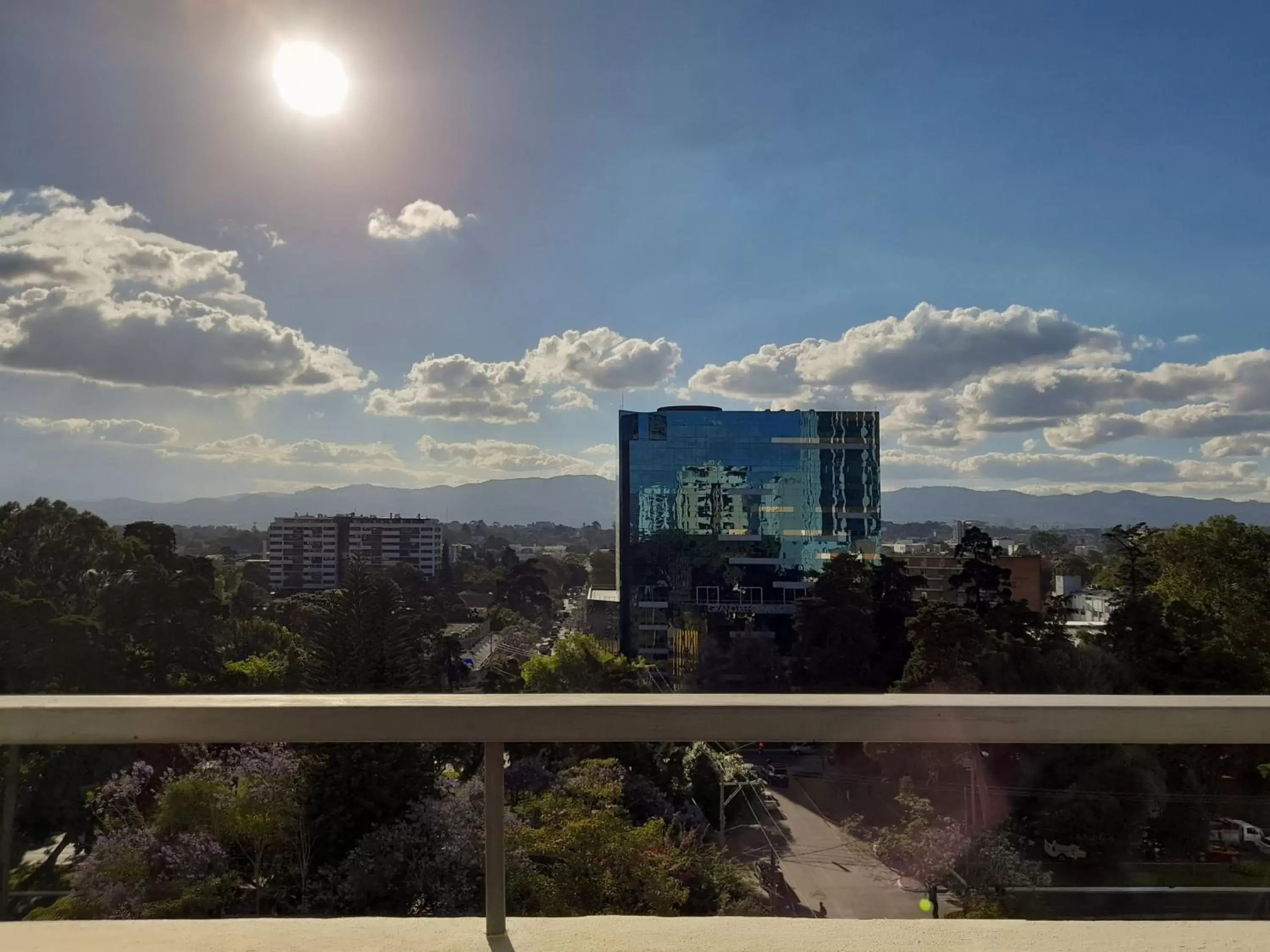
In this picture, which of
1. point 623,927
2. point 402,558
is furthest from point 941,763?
point 402,558

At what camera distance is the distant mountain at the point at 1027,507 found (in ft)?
94.0

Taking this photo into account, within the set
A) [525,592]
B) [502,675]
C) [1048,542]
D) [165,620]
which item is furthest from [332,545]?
[1048,542]

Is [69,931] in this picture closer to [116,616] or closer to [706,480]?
[116,616]

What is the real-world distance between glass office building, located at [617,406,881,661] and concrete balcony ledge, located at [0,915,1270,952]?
27070 millimetres

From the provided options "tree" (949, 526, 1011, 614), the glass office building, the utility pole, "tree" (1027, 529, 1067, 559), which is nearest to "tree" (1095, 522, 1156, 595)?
"tree" (949, 526, 1011, 614)

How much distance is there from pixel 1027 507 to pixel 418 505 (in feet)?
144

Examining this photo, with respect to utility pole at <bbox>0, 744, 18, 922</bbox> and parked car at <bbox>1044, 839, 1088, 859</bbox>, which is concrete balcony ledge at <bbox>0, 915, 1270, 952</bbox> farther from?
parked car at <bbox>1044, 839, 1088, 859</bbox>

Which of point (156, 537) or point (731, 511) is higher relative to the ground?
point (731, 511)

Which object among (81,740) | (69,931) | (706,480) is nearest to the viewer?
(81,740)

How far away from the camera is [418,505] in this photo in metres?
64.1

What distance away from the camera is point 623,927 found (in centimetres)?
162

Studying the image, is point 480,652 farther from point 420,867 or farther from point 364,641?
point 420,867

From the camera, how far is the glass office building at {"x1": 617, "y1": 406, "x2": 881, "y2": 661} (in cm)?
3153

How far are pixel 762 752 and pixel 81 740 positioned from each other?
4.94ft
